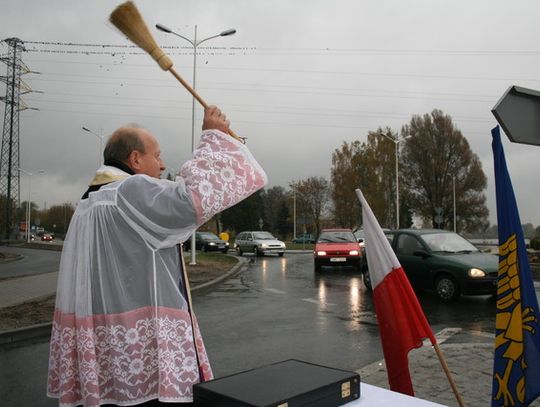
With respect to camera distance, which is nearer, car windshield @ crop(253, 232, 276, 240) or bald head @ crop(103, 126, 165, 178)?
bald head @ crop(103, 126, 165, 178)

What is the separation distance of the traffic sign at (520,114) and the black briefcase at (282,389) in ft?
8.00

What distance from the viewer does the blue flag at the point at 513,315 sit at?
2.97m

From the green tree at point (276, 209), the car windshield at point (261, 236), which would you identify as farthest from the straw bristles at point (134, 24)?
the green tree at point (276, 209)

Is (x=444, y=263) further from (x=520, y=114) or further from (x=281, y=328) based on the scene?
(x=520, y=114)

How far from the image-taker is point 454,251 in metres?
11.7

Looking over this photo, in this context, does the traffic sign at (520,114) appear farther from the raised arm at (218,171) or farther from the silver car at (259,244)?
the silver car at (259,244)

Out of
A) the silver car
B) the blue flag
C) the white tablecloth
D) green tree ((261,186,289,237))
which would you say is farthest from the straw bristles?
green tree ((261,186,289,237))

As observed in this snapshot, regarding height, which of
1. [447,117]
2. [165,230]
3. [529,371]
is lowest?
[529,371]

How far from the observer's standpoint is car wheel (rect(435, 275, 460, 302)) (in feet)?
35.7

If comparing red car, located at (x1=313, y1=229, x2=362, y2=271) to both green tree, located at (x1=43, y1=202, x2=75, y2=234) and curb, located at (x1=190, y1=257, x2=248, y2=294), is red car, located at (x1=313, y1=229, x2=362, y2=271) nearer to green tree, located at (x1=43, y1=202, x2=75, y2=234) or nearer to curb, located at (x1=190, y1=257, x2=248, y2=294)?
curb, located at (x1=190, y1=257, x2=248, y2=294)

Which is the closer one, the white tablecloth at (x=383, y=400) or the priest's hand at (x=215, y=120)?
the white tablecloth at (x=383, y=400)

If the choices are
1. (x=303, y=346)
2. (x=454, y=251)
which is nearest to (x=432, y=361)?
(x=303, y=346)

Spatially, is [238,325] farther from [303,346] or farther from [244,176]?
[244,176]

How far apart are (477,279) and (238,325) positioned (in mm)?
5165
